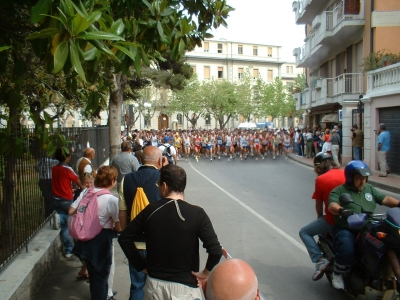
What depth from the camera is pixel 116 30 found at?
10.8ft

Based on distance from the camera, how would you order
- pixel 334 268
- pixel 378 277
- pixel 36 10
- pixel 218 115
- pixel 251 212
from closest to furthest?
pixel 36 10 → pixel 378 277 → pixel 334 268 → pixel 251 212 → pixel 218 115

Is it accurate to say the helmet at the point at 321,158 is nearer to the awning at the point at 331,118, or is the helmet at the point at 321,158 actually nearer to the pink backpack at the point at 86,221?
the pink backpack at the point at 86,221

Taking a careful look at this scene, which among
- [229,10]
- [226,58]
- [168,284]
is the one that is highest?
[226,58]

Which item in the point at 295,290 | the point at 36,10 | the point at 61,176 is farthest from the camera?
the point at 61,176

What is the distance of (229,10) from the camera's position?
5938 millimetres

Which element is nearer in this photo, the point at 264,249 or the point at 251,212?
the point at 264,249

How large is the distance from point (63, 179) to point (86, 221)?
2508mm

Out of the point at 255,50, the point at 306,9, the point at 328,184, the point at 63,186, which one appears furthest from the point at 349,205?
the point at 255,50

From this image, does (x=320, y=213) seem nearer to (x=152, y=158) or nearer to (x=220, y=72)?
(x=152, y=158)

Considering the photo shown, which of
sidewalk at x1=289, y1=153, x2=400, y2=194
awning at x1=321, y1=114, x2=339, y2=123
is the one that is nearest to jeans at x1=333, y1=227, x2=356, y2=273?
sidewalk at x1=289, y1=153, x2=400, y2=194

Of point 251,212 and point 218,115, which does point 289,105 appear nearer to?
point 218,115

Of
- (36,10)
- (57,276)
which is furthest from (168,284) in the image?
(57,276)

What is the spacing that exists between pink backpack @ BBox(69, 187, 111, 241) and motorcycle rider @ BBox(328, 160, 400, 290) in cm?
248

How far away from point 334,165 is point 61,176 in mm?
4053
